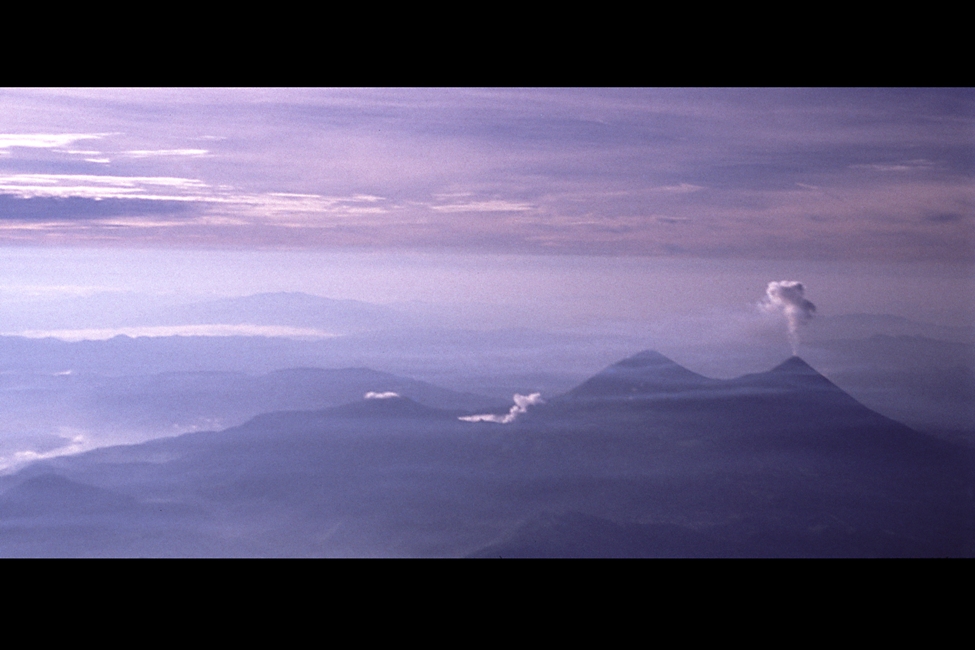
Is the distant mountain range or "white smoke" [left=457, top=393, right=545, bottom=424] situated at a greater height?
"white smoke" [left=457, top=393, right=545, bottom=424]

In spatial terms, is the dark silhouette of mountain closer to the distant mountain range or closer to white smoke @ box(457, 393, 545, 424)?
the distant mountain range

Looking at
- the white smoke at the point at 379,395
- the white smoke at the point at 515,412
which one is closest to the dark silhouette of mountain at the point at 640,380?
the white smoke at the point at 515,412

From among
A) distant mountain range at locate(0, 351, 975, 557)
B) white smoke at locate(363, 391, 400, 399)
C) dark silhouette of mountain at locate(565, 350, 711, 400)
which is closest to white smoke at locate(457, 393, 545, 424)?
distant mountain range at locate(0, 351, 975, 557)

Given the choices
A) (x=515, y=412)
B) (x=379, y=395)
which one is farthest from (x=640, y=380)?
(x=379, y=395)

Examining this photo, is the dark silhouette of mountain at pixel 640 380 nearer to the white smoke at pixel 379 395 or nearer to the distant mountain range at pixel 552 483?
the distant mountain range at pixel 552 483
